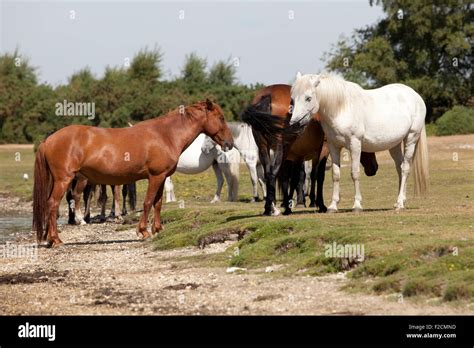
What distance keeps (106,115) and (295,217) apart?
40.4m

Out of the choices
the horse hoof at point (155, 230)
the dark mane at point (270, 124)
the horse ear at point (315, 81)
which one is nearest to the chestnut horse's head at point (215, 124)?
the dark mane at point (270, 124)

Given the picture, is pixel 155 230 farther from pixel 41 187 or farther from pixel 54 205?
pixel 41 187

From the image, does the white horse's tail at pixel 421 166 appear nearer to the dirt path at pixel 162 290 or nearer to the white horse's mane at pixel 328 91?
the white horse's mane at pixel 328 91

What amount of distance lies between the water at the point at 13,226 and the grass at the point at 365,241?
3.14 m

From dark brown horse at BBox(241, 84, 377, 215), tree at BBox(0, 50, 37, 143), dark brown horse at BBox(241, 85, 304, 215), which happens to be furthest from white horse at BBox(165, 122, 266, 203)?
tree at BBox(0, 50, 37, 143)

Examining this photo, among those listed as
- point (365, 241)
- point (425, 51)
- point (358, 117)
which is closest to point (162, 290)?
point (365, 241)

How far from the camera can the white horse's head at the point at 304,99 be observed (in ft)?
56.9

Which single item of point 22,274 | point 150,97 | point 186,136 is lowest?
point 22,274

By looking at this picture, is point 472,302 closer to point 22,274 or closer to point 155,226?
point 22,274

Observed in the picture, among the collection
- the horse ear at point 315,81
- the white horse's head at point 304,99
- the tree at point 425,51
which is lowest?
the white horse's head at point 304,99

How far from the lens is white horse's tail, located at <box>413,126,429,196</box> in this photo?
19.7 m

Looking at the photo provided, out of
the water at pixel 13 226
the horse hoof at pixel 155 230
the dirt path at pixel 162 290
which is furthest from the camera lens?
the water at pixel 13 226

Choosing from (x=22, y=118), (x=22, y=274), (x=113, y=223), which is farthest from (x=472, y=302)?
(x=22, y=118)

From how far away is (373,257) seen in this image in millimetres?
12930
